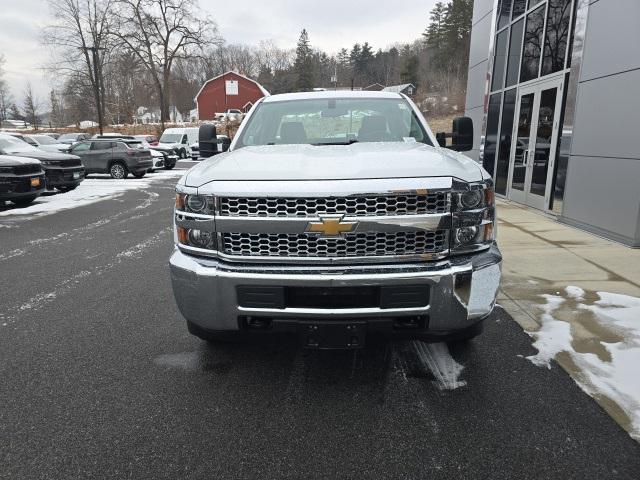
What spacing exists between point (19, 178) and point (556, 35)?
1189 cm

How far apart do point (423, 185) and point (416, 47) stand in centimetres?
9766

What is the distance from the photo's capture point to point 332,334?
2.44 m

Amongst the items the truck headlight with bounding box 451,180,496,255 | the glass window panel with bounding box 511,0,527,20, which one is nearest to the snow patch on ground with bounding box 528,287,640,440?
the truck headlight with bounding box 451,180,496,255

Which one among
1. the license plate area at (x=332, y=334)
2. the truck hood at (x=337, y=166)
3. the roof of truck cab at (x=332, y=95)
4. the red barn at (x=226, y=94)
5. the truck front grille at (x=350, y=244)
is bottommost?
the license plate area at (x=332, y=334)

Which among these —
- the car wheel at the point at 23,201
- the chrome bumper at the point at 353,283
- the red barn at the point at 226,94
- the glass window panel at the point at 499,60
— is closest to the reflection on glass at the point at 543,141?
the glass window panel at the point at 499,60

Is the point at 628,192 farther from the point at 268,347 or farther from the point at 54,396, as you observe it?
the point at 54,396

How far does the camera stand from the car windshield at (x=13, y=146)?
37.6ft

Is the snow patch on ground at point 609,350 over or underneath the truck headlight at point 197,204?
underneath

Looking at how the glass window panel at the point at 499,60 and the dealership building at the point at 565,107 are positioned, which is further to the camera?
the glass window panel at the point at 499,60

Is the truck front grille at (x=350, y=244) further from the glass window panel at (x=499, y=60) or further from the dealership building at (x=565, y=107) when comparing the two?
the glass window panel at (x=499, y=60)

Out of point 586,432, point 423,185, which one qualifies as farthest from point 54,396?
point 586,432

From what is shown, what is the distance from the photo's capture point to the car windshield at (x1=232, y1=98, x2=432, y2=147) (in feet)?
12.2

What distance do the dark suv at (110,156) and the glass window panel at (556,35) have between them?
1531 centimetres

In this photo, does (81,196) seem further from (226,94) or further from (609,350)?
(226,94)
